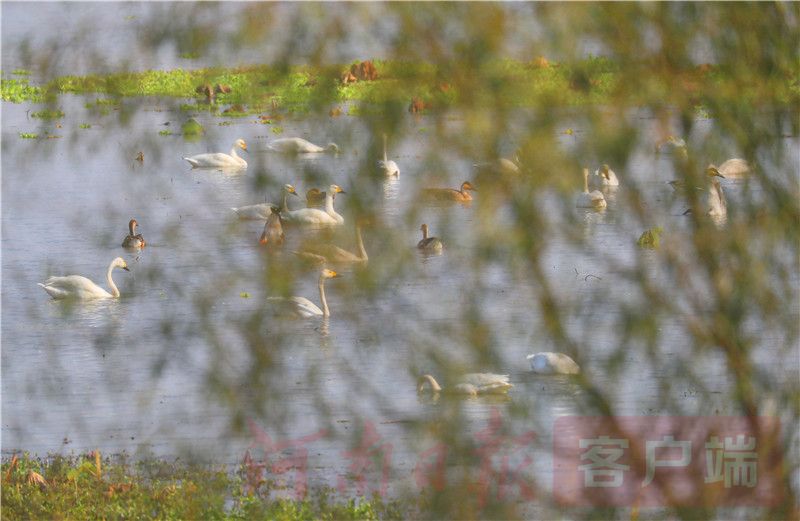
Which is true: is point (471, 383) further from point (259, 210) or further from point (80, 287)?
point (80, 287)

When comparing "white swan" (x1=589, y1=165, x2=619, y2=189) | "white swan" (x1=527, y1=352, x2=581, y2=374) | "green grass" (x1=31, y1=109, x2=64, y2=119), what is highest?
"green grass" (x1=31, y1=109, x2=64, y2=119)

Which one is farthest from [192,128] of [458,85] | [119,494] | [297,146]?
[119,494]

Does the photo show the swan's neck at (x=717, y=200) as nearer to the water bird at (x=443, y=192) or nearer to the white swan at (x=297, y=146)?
the water bird at (x=443, y=192)

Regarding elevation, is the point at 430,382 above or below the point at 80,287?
below

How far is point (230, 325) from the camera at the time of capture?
2959 mm

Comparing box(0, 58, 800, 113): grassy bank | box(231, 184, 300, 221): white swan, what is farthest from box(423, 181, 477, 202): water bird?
box(231, 184, 300, 221): white swan

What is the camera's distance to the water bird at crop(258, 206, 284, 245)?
2965 millimetres

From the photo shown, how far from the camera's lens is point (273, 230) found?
3154 mm

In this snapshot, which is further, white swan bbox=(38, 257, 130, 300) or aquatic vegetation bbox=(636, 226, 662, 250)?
white swan bbox=(38, 257, 130, 300)

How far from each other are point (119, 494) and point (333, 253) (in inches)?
124

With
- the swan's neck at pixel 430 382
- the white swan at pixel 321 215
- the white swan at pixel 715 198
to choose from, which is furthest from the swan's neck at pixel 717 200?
the white swan at pixel 321 215

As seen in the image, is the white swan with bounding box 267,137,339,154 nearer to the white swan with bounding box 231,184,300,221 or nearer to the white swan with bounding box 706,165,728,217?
the white swan with bounding box 231,184,300,221

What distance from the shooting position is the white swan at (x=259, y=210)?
2988 millimetres

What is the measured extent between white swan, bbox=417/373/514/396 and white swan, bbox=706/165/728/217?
608mm
